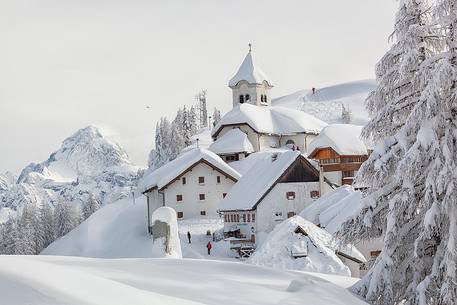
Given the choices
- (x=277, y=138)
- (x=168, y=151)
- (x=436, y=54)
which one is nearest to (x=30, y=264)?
(x=436, y=54)

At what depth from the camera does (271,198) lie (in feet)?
Result: 199

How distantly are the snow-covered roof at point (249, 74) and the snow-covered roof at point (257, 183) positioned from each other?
42.6 m

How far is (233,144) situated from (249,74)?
20431 millimetres

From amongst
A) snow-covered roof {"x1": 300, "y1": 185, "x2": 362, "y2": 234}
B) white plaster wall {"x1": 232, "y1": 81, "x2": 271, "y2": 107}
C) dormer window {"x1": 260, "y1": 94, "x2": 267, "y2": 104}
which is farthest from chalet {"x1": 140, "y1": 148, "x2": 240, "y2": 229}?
dormer window {"x1": 260, "y1": 94, "x2": 267, "y2": 104}

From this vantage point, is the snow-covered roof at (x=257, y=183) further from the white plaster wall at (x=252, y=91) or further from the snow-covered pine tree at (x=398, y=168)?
the snow-covered pine tree at (x=398, y=168)

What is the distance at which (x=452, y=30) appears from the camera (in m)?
16.6

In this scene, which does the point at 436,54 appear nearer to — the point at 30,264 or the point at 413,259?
the point at 413,259

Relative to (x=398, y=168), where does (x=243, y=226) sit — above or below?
below

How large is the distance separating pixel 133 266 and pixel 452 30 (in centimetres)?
908

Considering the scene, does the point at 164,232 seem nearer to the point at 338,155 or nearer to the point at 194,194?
the point at 194,194

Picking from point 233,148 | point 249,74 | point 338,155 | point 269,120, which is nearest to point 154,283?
point 338,155

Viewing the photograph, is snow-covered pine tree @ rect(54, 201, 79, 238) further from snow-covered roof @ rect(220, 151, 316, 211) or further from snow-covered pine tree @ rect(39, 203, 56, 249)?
snow-covered roof @ rect(220, 151, 316, 211)

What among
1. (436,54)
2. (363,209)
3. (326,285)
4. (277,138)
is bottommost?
Result: (326,285)

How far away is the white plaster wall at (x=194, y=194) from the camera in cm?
7100
